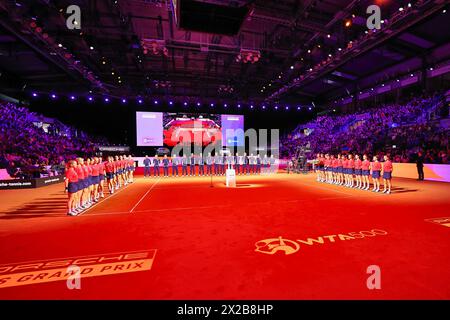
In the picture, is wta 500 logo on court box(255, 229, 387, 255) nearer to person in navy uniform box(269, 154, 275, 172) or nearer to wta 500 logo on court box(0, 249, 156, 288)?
wta 500 logo on court box(0, 249, 156, 288)

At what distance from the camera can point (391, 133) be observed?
66.4 feet

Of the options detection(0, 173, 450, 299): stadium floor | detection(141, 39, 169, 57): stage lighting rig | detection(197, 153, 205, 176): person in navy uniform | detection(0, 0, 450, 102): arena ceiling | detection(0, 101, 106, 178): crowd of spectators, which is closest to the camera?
detection(0, 173, 450, 299): stadium floor

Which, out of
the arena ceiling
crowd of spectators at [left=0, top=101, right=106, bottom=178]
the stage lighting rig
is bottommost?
crowd of spectators at [left=0, top=101, right=106, bottom=178]

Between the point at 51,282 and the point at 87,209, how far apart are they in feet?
17.1

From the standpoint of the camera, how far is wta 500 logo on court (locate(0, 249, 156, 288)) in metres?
3.49

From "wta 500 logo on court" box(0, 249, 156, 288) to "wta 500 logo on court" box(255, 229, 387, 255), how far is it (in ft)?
6.44

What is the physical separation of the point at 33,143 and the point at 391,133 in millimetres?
27559

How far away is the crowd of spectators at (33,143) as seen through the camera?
15039 millimetres

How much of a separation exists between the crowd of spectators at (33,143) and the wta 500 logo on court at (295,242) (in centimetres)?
1519

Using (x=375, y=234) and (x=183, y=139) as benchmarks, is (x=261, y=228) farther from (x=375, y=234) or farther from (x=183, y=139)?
(x=183, y=139)

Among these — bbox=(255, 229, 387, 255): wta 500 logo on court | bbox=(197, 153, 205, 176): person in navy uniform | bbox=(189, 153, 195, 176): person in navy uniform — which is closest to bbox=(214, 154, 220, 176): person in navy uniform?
bbox=(197, 153, 205, 176): person in navy uniform

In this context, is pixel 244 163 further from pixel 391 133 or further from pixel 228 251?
pixel 228 251

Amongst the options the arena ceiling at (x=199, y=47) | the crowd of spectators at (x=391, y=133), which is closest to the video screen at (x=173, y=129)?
the arena ceiling at (x=199, y=47)
